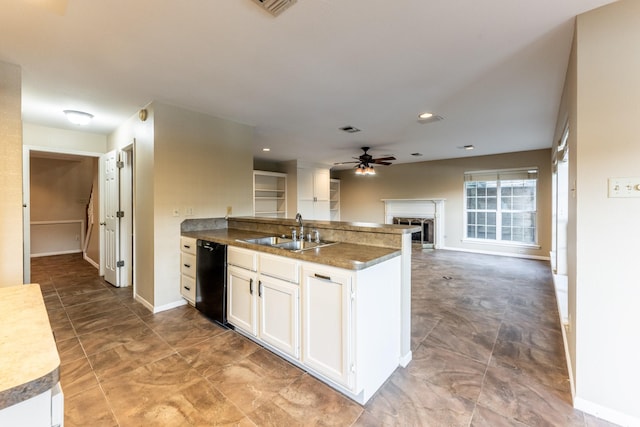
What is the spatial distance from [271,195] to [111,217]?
3.83 meters

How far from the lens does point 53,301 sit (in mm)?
3549

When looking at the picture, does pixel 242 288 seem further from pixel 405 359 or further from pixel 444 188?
pixel 444 188

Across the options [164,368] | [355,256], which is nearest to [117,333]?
[164,368]

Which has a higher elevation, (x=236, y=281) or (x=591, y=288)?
(x=591, y=288)

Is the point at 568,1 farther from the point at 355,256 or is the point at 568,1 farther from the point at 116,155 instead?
the point at 116,155

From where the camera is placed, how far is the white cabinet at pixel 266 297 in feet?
6.84

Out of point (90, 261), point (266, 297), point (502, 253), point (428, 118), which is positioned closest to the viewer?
point (266, 297)

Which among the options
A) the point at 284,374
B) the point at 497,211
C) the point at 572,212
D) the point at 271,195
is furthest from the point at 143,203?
the point at 497,211

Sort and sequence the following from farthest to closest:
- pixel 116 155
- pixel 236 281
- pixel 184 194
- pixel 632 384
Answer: pixel 116 155
pixel 184 194
pixel 236 281
pixel 632 384

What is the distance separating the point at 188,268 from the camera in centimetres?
326

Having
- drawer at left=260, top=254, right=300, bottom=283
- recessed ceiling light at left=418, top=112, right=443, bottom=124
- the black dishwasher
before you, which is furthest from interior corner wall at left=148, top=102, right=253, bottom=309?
recessed ceiling light at left=418, top=112, right=443, bottom=124

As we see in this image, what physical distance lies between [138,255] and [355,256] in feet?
9.86

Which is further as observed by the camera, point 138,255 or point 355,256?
point 138,255

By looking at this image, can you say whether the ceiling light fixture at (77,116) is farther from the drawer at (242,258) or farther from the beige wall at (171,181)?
the drawer at (242,258)
